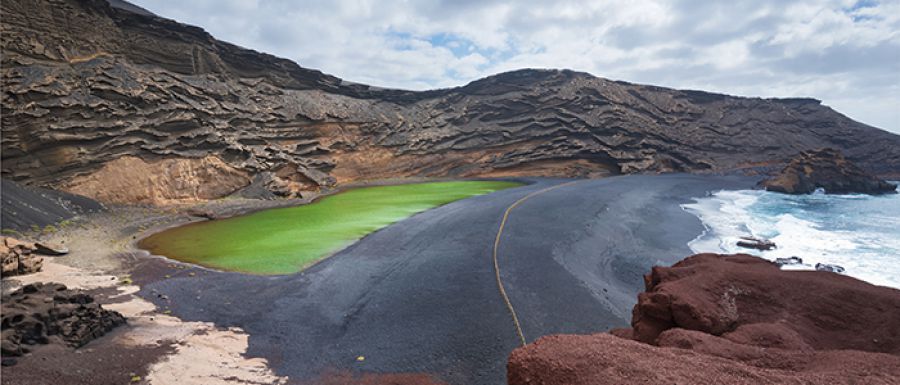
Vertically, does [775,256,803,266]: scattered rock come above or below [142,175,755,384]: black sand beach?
above

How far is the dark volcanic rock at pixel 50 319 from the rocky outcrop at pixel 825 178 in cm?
4053

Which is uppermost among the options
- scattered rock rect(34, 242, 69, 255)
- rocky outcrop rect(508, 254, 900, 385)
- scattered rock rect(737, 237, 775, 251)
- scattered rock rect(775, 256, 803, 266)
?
rocky outcrop rect(508, 254, 900, 385)

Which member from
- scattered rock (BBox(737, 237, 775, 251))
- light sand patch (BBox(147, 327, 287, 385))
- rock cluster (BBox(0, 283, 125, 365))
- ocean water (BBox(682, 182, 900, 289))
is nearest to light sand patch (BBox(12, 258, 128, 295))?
rock cluster (BBox(0, 283, 125, 365))

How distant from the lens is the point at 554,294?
9648 millimetres

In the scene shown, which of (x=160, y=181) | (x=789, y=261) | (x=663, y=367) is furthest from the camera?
(x=160, y=181)

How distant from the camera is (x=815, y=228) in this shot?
19562 millimetres

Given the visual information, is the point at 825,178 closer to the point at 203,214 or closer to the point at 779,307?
the point at 779,307

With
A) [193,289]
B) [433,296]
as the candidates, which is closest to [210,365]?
[193,289]

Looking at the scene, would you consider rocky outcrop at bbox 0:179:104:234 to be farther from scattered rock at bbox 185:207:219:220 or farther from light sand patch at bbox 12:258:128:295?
light sand patch at bbox 12:258:128:295

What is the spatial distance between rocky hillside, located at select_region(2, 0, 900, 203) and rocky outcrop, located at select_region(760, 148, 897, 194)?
1117 cm

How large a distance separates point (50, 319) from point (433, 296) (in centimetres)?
706

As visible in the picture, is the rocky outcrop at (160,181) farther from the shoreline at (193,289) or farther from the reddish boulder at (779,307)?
the reddish boulder at (779,307)

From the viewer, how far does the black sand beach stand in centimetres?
754

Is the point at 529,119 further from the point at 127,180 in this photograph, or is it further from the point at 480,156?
the point at 127,180
